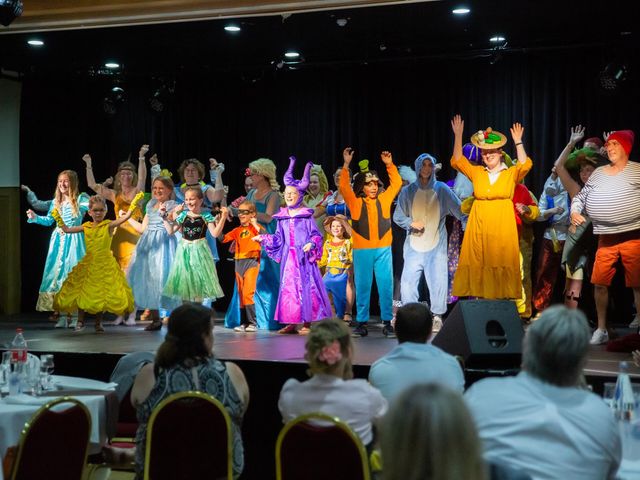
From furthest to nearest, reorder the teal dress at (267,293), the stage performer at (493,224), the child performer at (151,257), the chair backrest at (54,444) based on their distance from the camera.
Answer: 1. the child performer at (151,257)
2. the teal dress at (267,293)
3. the stage performer at (493,224)
4. the chair backrest at (54,444)

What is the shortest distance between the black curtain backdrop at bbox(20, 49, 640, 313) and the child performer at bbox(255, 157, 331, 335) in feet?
9.79

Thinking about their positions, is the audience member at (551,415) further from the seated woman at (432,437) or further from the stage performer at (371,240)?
the stage performer at (371,240)

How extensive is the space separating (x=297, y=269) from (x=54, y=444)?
16.5 ft

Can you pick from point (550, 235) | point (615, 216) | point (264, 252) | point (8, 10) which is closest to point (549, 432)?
point (615, 216)

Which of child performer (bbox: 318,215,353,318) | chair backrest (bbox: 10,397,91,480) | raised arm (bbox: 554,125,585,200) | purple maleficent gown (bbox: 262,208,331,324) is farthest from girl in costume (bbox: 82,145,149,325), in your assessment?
chair backrest (bbox: 10,397,91,480)

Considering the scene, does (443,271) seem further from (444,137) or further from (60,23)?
(60,23)

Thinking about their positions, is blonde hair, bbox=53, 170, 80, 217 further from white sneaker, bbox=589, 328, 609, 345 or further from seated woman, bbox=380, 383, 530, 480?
seated woman, bbox=380, 383, 530, 480

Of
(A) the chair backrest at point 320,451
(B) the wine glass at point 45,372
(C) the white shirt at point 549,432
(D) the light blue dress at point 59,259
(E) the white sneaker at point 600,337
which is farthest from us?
(D) the light blue dress at point 59,259

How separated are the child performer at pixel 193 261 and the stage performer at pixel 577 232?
3.22 m

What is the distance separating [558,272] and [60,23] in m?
5.55

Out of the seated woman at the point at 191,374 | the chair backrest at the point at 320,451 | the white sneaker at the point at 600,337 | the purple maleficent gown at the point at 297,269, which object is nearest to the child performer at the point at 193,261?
the purple maleficent gown at the point at 297,269

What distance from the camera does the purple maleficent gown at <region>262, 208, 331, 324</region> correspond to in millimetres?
8492

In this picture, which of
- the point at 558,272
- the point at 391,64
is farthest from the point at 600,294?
the point at 391,64

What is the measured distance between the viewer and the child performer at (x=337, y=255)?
929 centimetres
